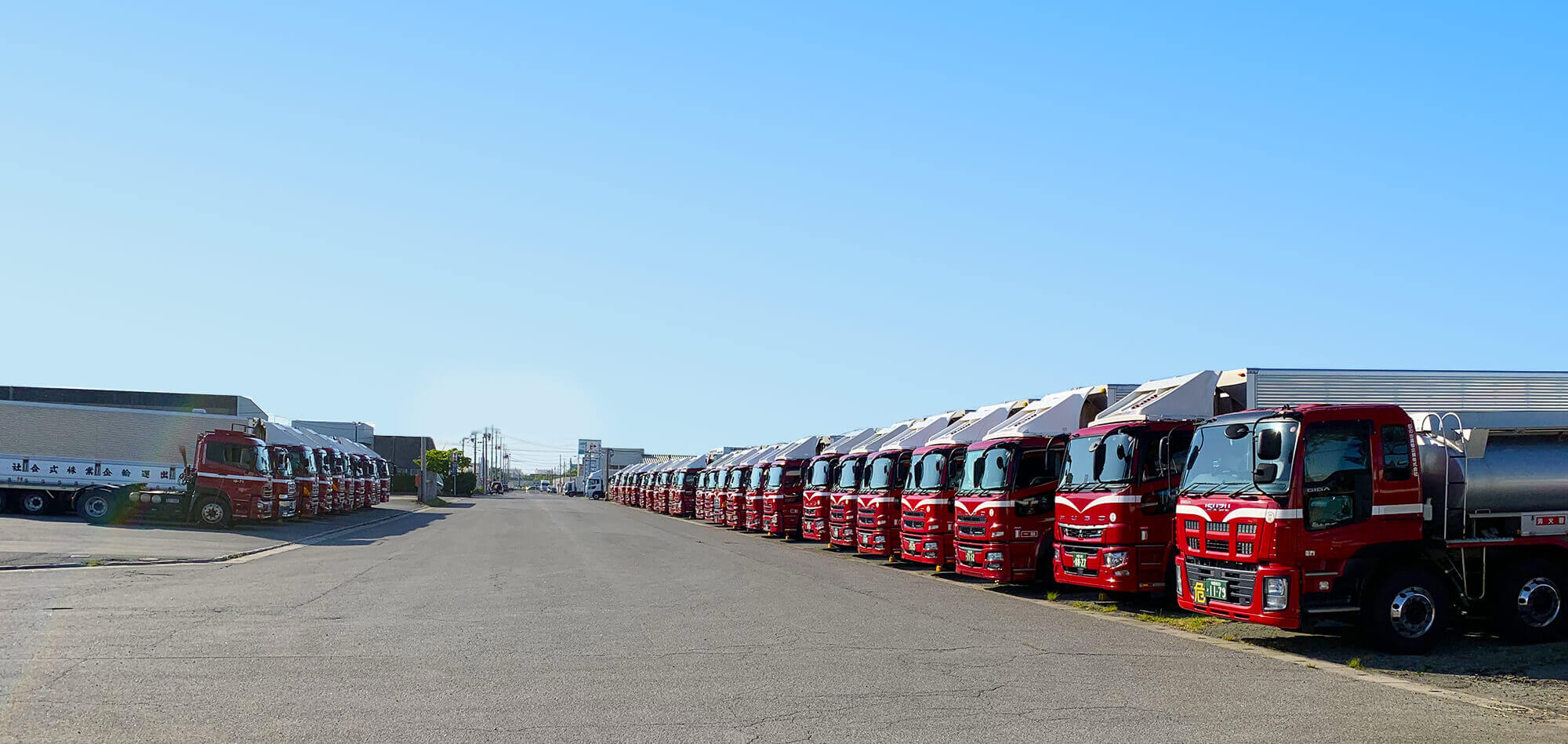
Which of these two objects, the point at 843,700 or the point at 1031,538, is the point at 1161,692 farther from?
the point at 1031,538

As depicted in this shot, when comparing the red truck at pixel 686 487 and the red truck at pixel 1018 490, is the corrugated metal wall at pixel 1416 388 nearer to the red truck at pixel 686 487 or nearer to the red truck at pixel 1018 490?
the red truck at pixel 1018 490

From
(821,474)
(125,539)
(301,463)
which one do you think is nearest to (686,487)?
(301,463)

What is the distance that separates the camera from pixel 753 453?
1677 inches

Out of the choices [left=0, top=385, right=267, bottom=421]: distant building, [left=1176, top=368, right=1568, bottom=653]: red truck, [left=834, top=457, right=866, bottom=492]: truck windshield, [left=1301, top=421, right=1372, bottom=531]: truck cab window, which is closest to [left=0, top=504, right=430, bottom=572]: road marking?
[left=834, top=457, right=866, bottom=492]: truck windshield

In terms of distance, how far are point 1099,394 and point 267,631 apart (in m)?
12.9

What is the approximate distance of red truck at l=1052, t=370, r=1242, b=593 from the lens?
1474cm

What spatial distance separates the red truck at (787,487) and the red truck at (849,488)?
430 cm

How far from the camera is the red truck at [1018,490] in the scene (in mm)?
Answer: 17812

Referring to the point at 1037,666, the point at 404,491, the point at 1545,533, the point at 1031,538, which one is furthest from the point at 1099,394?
the point at 404,491

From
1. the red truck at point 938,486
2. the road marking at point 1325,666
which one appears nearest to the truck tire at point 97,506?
the red truck at point 938,486

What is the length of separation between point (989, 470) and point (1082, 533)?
3.49 meters

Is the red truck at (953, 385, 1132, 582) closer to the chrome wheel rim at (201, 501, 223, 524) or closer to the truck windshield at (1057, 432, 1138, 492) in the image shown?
the truck windshield at (1057, 432, 1138, 492)

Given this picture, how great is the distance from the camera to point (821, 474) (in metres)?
30.3

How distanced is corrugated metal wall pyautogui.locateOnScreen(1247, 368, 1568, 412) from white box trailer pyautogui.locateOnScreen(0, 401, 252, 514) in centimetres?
3053
